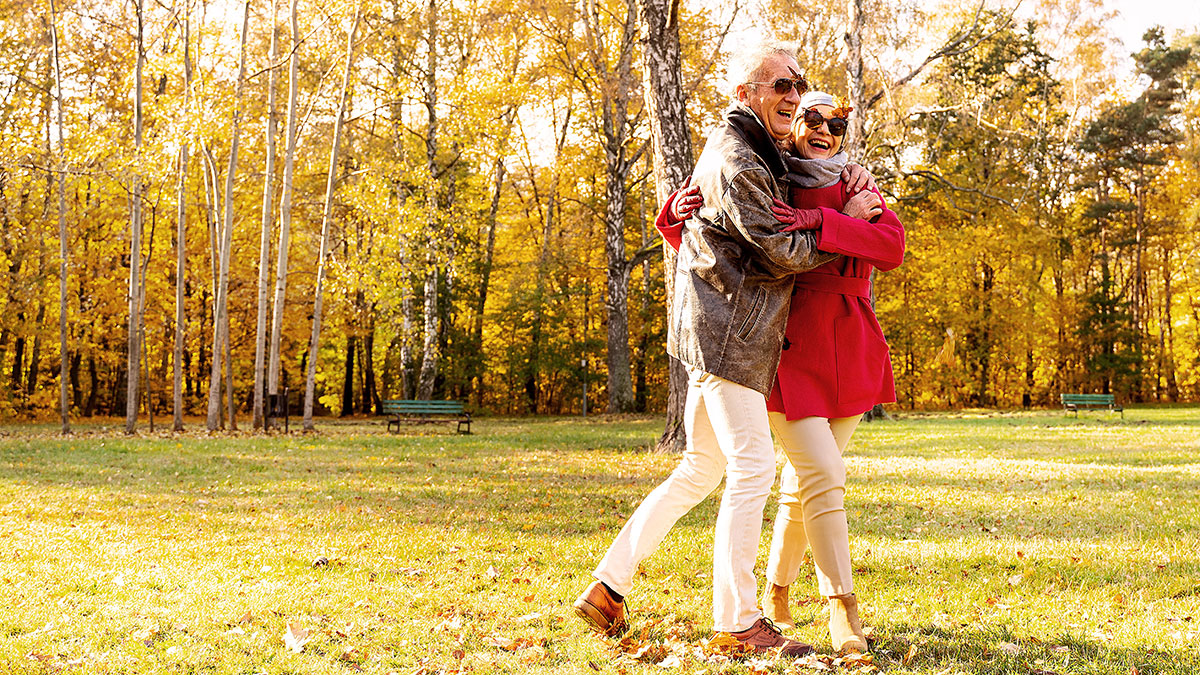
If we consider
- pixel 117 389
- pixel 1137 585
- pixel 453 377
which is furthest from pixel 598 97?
pixel 1137 585

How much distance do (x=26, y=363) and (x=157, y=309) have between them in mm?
6581

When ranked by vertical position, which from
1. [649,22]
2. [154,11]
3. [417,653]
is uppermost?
[154,11]

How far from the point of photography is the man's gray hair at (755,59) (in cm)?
329

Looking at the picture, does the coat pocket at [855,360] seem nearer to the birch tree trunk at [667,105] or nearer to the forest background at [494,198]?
the birch tree trunk at [667,105]

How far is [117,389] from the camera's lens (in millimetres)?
29844

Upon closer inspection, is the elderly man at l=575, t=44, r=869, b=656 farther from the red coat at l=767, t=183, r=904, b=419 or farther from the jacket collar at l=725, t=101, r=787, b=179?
the red coat at l=767, t=183, r=904, b=419

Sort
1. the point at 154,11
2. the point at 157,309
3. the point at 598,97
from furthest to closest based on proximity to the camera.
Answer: the point at 157,309 → the point at 598,97 → the point at 154,11

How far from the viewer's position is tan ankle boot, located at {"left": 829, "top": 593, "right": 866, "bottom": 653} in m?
3.25

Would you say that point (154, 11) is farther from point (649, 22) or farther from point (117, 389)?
point (117, 389)

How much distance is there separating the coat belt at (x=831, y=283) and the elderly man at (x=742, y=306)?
0.27 ft

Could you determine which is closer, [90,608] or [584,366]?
[90,608]

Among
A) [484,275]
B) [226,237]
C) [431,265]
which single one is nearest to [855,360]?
[226,237]

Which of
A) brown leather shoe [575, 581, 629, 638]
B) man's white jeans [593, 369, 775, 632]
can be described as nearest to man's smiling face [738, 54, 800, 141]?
man's white jeans [593, 369, 775, 632]

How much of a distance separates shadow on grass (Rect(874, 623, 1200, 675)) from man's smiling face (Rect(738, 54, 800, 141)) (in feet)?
5.99
